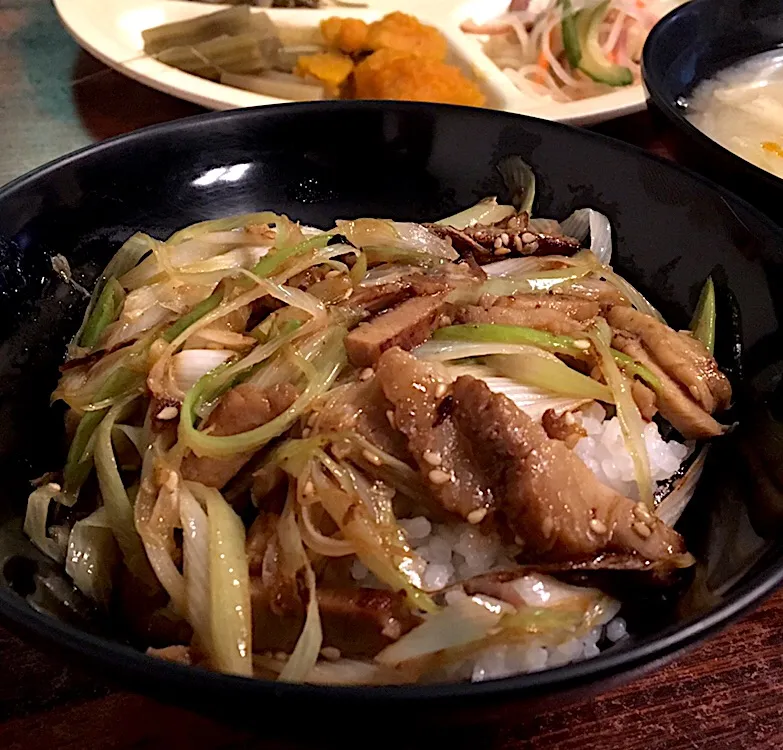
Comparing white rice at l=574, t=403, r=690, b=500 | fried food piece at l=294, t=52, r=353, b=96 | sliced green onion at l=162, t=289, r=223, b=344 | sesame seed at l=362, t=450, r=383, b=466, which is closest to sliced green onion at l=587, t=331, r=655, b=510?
white rice at l=574, t=403, r=690, b=500

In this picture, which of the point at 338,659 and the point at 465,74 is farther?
the point at 465,74

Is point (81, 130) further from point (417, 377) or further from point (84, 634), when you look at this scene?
point (84, 634)

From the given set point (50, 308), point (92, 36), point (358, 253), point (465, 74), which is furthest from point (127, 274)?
point (465, 74)

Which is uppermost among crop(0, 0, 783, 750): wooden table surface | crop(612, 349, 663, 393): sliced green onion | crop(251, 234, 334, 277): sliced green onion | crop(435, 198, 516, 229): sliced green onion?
crop(251, 234, 334, 277): sliced green onion

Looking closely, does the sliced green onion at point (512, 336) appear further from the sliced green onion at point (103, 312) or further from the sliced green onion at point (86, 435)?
the sliced green onion at point (103, 312)

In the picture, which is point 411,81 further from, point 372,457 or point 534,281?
point 372,457

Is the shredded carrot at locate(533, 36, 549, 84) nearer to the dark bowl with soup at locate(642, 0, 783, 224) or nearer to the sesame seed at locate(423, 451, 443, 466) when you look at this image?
the dark bowl with soup at locate(642, 0, 783, 224)

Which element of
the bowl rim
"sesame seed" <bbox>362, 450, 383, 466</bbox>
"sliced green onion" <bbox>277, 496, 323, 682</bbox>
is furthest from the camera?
the bowl rim

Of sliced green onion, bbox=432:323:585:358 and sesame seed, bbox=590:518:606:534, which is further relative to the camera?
sliced green onion, bbox=432:323:585:358

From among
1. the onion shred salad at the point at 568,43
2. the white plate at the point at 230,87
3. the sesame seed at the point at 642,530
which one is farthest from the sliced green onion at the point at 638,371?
the onion shred salad at the point at 568,43
